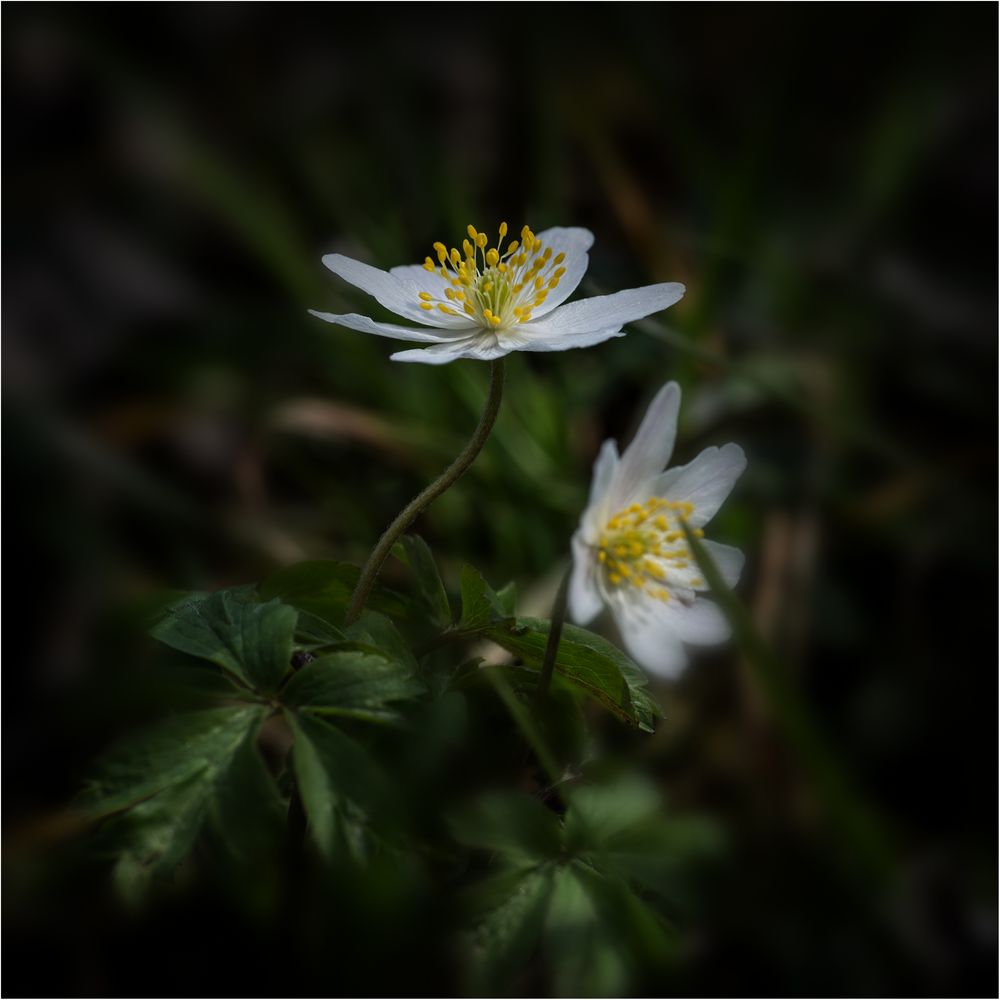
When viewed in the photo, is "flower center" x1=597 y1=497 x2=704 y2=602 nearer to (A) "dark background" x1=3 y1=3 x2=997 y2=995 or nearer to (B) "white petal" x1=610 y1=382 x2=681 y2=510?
(B) "white petal" x1=610 y1=382 x2=681 y2=510

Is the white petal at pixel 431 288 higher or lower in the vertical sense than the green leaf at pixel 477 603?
higher

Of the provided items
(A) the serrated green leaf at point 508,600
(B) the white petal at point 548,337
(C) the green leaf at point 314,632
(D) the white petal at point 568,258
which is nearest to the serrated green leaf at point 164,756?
(C) the green leaf at point 314,632

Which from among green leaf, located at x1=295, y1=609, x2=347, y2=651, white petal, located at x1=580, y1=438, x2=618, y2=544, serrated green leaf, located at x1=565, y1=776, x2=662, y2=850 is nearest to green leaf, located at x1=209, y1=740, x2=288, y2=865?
green leaf, located at x1=295, y1=609, x2=347, y2=651

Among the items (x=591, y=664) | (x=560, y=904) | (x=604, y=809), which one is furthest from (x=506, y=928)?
(x=591, y=664)

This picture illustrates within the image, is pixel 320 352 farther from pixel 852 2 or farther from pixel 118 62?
pixel 852 2

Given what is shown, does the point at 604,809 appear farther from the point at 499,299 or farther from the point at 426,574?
the point at 499,299

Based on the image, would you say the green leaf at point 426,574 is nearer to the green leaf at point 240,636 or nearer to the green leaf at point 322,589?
the green leaf at point 322,589
